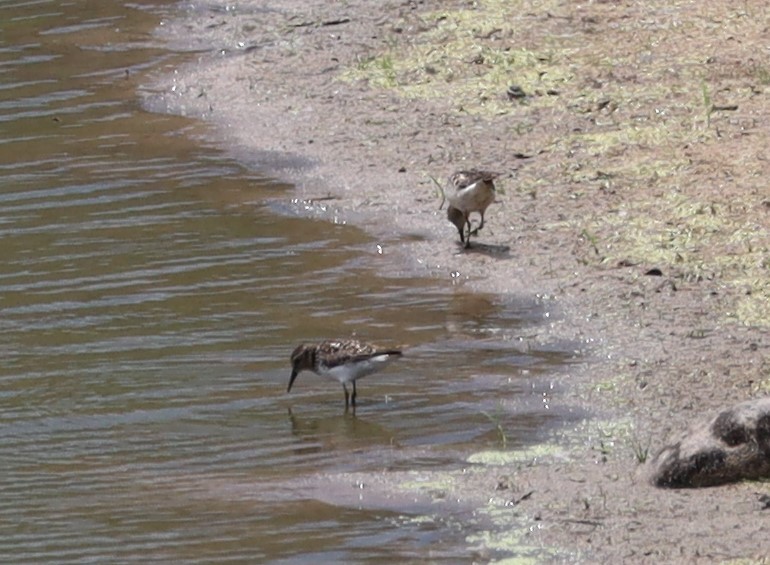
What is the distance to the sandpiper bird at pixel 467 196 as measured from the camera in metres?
12.1

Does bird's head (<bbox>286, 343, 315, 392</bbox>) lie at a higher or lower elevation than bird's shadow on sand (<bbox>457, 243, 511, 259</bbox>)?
lower

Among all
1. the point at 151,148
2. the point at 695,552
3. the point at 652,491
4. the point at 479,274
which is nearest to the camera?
the point at 695,552

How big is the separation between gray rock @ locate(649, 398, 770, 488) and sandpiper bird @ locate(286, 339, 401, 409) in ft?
7.12

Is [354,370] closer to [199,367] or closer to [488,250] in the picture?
[199,367]

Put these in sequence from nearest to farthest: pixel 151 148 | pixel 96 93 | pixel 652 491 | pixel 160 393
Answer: pixel 652 491 < pixel 160 393 < pixel 151 148 < pixel 96 93

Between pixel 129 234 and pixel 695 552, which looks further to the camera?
pixel 129 234

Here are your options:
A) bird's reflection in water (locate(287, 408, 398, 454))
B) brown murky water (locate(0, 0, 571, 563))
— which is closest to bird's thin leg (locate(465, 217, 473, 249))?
brown murky water (locate(0, 0, 571, 563))

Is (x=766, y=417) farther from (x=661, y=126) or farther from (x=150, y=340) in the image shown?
(x=661, y=126)

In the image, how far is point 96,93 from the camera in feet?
55.5

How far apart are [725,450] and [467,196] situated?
4.50 meters

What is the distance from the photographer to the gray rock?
25.5 feet

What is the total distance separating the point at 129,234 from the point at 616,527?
603 centimetres

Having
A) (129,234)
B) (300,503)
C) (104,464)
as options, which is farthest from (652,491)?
(129,234)

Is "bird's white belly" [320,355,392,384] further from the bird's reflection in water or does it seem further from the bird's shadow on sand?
the bird's shadow on sand
